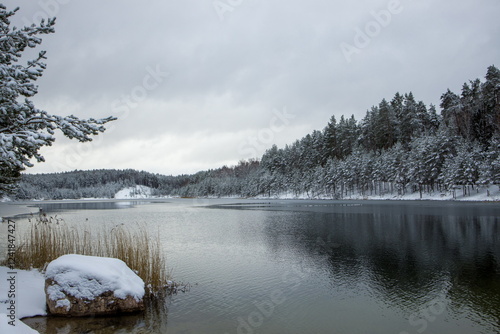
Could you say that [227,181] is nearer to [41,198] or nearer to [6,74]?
[41,198]

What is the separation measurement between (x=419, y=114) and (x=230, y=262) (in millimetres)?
96758

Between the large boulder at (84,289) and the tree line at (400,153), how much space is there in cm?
6724

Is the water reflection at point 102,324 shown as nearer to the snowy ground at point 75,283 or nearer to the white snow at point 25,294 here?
the white snow at point 25,294

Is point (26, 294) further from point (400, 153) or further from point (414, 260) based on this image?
point (400, 153)

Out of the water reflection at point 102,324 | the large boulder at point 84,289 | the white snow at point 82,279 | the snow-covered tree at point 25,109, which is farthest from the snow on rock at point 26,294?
the snow-covered tree at point 25,109

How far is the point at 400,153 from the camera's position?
84250 millimetres

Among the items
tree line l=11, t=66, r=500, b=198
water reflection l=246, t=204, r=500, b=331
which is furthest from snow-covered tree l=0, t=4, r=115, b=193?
tree line l=11, t=66, r=500, b=198

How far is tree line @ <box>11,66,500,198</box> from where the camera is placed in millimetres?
68831

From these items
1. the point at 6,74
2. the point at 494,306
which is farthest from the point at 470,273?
the point at 6,74

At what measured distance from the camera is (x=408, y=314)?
10.6 metres

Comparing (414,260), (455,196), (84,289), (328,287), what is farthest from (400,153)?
(84,289)

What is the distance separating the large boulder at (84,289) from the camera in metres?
9.51

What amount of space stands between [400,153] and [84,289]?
86364 millimetres

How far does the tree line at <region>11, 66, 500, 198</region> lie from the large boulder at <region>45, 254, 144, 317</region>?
221 ft
